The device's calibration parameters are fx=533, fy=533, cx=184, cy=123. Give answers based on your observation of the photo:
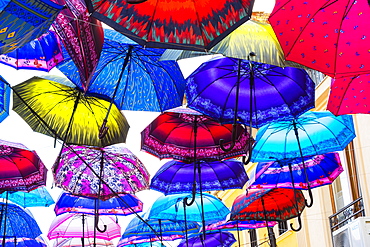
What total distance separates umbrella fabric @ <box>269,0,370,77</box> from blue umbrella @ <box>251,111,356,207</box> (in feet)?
8.64

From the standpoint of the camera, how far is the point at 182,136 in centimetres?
864

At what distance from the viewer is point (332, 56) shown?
505cm

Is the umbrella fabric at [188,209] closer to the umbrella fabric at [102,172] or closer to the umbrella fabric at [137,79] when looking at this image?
the umbrella fabric at [102,172]

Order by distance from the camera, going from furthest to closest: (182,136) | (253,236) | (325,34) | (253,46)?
(253,236), (182,136), (253,46), (325,34)

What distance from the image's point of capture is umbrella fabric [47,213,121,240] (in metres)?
12.6

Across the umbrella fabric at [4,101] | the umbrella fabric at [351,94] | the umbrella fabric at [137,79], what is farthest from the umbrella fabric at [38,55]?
the umbrella fabric at [351,94]

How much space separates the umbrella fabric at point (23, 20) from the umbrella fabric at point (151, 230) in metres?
8.34

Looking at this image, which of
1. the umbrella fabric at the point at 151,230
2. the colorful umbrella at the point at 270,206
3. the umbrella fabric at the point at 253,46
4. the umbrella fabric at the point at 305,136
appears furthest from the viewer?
the umbrella fabric at the point at 151,230

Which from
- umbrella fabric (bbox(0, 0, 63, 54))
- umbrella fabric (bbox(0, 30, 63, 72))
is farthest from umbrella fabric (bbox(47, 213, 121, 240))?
umbrella fabric (bbox(0, 0, 63, 54))

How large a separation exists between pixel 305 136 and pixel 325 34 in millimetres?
3232

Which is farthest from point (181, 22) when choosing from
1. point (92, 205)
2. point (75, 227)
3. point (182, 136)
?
point (75, 227)

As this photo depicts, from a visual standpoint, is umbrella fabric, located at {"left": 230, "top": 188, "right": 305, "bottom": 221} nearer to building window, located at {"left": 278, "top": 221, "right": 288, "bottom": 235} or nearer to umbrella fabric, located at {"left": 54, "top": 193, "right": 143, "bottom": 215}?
umbrella fabric, located at {"left": 54, "top": 193, "right": 143, "bottom": 215}

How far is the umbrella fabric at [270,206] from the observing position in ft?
32.5

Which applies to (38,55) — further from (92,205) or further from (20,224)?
(20,224)
